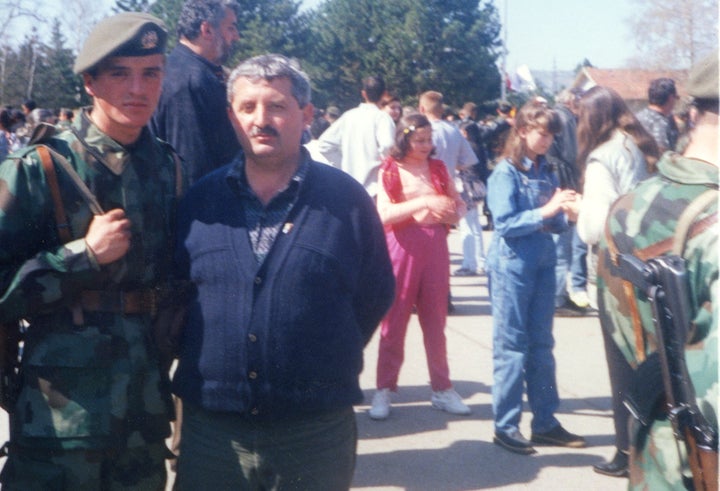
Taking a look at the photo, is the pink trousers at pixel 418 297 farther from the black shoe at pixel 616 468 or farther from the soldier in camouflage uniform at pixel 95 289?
the soldier in camouflage uniform at pixel 95 289

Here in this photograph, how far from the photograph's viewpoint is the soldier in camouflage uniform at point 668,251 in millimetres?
2053

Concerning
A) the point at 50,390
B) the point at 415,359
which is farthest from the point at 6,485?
the point at 415,359

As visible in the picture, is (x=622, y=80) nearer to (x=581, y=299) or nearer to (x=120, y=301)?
(x=581, y=299)

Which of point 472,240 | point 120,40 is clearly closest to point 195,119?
point 120,40

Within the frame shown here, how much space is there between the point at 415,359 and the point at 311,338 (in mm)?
4636

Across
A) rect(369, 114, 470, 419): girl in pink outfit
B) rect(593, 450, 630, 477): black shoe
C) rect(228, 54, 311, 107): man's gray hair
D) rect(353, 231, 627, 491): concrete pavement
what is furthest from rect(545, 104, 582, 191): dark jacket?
rect(228, 54, 311, 107): man's gray hair

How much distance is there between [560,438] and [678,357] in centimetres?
321

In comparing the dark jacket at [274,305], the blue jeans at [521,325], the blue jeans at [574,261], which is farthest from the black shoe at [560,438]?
the blue jeans at [574,261]

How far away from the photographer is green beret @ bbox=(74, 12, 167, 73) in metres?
2.70

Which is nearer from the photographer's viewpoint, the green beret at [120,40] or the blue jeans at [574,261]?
the green beret at [120,40]

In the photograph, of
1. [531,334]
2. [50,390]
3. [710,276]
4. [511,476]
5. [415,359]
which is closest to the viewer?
[710,276]

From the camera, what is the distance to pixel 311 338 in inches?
105

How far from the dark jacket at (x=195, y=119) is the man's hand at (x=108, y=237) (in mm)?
1340

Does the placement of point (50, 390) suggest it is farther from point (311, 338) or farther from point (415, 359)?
point (415, 359)
